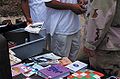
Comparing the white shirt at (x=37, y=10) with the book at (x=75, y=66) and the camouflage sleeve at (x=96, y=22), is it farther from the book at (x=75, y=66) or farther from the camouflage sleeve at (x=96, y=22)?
the book at (x=75, y=66)

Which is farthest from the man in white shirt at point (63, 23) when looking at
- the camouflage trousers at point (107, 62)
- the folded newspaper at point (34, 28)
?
the camouflage trousers at point (107, 62)

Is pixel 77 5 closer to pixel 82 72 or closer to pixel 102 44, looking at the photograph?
pixel 102 44

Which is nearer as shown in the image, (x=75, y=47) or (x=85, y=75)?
(x=85, y=75)

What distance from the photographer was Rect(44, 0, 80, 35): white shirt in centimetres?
244

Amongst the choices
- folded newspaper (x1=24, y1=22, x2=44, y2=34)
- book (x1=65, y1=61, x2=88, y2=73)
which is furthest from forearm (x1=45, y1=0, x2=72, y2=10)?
book (x1=65, y1=61, x2=88, y2=73)

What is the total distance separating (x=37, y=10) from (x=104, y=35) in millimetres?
1199

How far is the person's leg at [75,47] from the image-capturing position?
2.60 metres

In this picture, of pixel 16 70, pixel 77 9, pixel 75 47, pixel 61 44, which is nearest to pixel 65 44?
pixel 61 44

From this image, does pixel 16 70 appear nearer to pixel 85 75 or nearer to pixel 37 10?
pixel 85 75

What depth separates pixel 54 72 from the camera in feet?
5.26

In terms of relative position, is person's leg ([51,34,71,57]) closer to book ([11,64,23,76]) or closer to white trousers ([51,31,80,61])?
white trousers ([51,31,80,61])

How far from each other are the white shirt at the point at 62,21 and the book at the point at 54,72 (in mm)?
849

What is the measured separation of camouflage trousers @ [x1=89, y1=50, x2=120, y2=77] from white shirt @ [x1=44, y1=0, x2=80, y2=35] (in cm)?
53

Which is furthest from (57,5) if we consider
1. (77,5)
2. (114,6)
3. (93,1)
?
(114,6)
